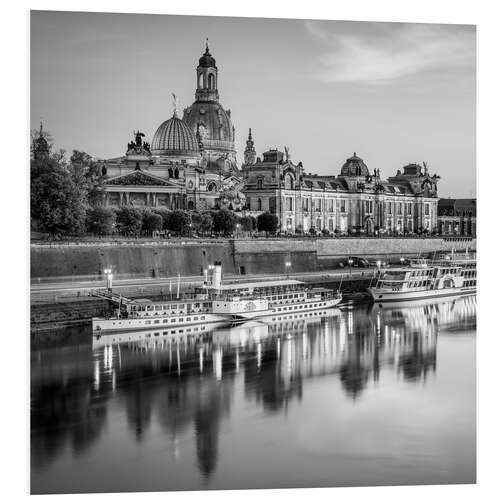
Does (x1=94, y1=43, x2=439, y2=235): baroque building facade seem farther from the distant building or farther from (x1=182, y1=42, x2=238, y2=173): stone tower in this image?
the distant building

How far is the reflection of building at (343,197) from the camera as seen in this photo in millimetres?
42156

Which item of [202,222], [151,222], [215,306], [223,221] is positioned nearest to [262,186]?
[223,221]

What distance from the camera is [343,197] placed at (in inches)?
1813

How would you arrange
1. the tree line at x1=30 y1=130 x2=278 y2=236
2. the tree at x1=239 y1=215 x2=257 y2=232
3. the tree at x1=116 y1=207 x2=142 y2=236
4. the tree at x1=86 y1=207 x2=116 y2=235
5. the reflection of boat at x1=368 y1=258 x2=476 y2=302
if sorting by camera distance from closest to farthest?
1. the tree line at x1=30 y1=130 x2=278 y2=236
2. the reflection of boat at x1=368 y1=258 x2=476 y2=302
3. the tree at x1=86 y1=207 x2=116 y2=235
4. the tree at x1=116 y1=207 x2=142 y2=236
5. the tree at x1=239 y1=215 x2=257 y2=232

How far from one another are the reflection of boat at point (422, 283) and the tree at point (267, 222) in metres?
10.4

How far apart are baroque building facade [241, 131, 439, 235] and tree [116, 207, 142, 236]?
1047 cm

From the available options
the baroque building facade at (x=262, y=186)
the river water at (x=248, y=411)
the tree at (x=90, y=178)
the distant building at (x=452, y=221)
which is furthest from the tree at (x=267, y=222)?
the river water at (x=248, y=411)

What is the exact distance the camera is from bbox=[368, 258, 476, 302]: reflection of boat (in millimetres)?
26438

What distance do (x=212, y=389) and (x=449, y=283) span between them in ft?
48.0

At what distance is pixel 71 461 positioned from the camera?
→ 1105 centimetres

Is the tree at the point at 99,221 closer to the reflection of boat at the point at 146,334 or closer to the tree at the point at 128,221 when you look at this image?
the tree at the point at 128,221

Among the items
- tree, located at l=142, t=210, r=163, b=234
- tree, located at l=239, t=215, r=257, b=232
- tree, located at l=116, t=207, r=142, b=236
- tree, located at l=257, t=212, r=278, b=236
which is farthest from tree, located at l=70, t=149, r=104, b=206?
tree, located at l=257, t=212, r=278, b=236

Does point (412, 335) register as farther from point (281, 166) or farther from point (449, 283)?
point (281, 166)
